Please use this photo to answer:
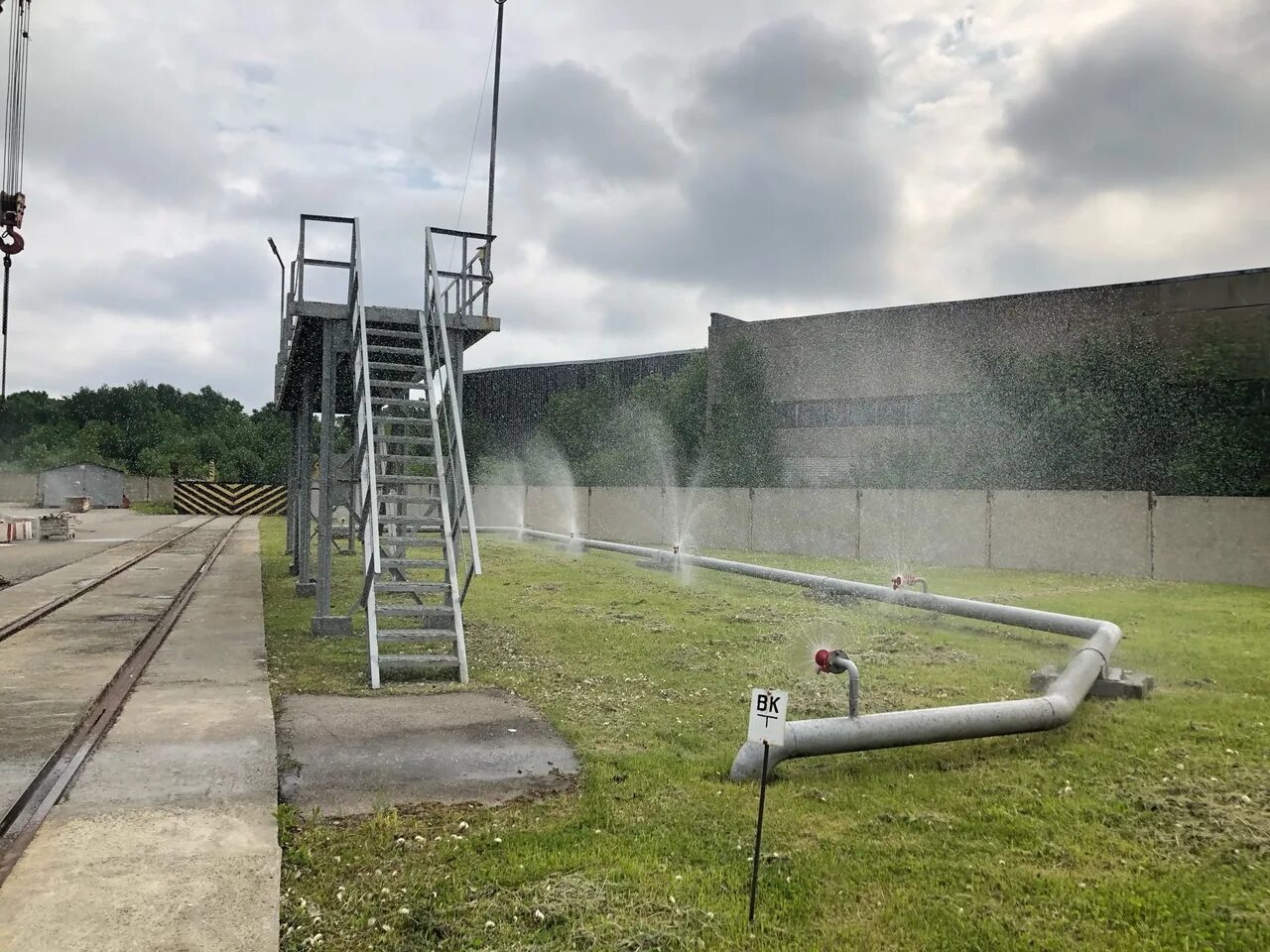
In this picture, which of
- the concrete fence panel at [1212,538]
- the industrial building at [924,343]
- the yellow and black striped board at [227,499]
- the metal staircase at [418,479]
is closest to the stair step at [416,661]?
the metal staircase at [418,479]

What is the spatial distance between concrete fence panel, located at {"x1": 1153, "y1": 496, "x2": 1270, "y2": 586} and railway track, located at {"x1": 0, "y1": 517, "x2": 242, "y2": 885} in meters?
17.4

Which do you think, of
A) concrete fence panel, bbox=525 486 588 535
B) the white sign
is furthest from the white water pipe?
concrete fence panel, bbox=525 486 588 535

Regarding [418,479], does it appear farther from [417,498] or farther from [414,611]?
[414,611]

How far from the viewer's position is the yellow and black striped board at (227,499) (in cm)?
4588

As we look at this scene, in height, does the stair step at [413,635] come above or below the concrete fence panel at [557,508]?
below

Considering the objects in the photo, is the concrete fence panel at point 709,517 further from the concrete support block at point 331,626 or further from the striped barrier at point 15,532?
the striped barrier at point 15,532

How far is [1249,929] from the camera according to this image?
354cm

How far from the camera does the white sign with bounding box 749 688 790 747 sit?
3963 mm

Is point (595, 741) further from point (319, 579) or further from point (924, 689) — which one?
point (319, 579)

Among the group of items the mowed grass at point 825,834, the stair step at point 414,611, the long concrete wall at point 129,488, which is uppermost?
the long concrete wall at point 129,488

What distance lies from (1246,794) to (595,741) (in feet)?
Result: 11.6

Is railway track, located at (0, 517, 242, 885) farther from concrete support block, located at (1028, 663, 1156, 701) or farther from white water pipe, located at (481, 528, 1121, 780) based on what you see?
concrete support block, located at (1028, 663, 1156, 701)

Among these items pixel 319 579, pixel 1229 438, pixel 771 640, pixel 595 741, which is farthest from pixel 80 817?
pixel 1229 438

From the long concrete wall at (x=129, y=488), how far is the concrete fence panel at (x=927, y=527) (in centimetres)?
5239
